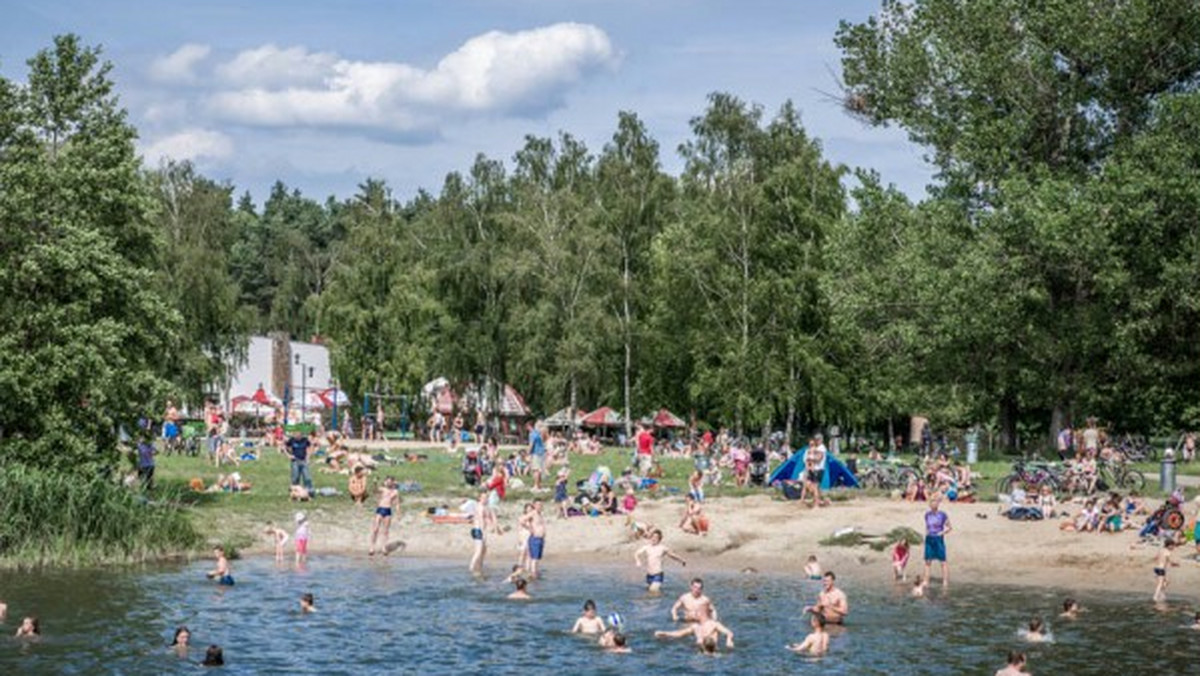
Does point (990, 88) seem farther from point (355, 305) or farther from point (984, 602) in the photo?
point (355, 305)

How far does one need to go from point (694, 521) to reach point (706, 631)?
14331 mm

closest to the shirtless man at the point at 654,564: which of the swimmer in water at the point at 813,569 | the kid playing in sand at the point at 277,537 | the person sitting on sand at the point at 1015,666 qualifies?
the swimmer in water at the point at 813,569

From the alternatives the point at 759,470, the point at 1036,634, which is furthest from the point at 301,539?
the point at 1036,634

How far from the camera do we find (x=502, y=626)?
3038 cm

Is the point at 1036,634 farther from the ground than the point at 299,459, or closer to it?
closer to it

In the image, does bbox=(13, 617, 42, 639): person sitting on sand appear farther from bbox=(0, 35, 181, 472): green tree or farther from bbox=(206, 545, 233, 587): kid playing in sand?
bbox=(0, 35, 181, 472): green tree

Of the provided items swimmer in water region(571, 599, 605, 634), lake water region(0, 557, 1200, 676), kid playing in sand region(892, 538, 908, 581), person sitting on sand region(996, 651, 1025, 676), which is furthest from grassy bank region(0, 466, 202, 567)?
person sitting on sand region(996, 651, 1025, 676)

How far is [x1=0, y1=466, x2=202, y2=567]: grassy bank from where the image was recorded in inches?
1389

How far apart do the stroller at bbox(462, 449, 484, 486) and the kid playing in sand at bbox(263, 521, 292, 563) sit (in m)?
9.43

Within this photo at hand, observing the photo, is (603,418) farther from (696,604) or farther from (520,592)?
(696,604)

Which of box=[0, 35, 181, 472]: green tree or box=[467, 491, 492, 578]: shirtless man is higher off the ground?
box=[0, 35, 181, 472]: green tree

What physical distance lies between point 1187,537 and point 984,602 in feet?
25.2

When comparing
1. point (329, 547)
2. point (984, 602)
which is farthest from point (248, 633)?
point (984, 602)

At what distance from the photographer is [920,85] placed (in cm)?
5975
